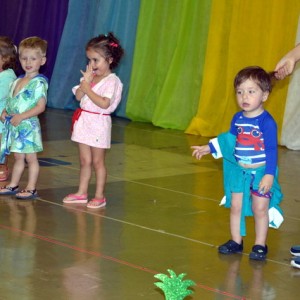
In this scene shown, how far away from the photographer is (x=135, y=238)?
4.93 metres

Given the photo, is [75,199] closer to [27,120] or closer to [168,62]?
[27,120]

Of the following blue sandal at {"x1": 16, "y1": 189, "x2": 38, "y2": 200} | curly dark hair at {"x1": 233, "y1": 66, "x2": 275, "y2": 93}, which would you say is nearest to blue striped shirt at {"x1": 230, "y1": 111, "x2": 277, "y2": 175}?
curly dark hair at {"x1": 233, "y1": 66, "x2": 275, "y2": 93}

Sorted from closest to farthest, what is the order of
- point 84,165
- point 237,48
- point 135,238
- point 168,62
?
point 135,238, point 84,165, point 237,48, point 168,62

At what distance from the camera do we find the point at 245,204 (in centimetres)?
468

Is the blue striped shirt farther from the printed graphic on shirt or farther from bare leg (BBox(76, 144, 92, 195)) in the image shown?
bare leg (BBox(76, 144, 92, 195))

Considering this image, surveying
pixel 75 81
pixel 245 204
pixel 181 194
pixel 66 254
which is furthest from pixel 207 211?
pixel 75 81

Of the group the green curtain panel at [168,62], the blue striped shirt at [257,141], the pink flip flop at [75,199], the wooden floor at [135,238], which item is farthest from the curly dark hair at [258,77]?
the green curtain panel at [168,62]

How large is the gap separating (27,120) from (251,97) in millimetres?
1873

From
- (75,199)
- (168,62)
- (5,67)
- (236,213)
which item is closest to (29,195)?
(75,199)

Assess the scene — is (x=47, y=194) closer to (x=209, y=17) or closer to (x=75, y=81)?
(x=209, y=17)

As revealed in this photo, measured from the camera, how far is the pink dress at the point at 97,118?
Answer: 5594 millimetres

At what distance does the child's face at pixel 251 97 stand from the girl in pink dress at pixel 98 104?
48.8 inches

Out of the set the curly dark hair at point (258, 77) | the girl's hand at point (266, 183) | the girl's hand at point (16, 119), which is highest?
the curly dark hair at point (258, 77)

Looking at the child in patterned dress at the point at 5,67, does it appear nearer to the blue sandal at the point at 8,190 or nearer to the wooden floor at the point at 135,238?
the blue sandal at the point at 8,190
